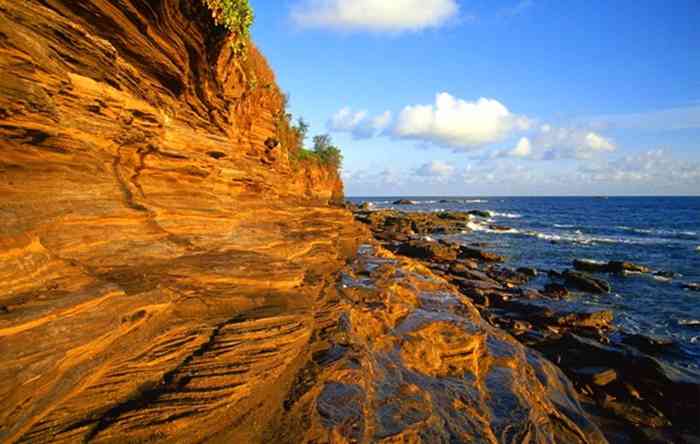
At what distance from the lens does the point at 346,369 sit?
20.5ft

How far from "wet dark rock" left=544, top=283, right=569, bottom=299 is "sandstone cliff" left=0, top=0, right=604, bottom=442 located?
10317mm

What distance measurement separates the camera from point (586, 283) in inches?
802

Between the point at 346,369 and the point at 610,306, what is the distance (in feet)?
57.3

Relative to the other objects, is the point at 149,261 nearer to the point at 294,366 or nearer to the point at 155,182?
the point at 155,182

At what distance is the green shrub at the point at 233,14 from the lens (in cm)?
1016

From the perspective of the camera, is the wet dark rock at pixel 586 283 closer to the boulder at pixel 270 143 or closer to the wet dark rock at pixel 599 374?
the wet dark rock at pixel 599 374

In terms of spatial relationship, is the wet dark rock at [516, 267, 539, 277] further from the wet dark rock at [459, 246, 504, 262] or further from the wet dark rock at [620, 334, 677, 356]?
the wet dark rock at [620, 334, 677, 356]

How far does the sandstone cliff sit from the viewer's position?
453cm

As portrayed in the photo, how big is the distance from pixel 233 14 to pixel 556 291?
65.5 ft

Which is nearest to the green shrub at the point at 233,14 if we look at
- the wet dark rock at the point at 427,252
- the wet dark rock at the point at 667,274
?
the wet dark rock at the point at 427,252

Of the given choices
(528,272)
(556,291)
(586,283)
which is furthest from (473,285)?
(528,272)

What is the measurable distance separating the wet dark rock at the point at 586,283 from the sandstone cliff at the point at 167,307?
13682mm

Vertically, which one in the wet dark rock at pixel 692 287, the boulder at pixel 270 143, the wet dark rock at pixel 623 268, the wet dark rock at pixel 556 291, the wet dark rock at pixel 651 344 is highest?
the boulder at pixel 270 143

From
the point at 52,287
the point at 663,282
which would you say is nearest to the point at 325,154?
the point at 663,282
